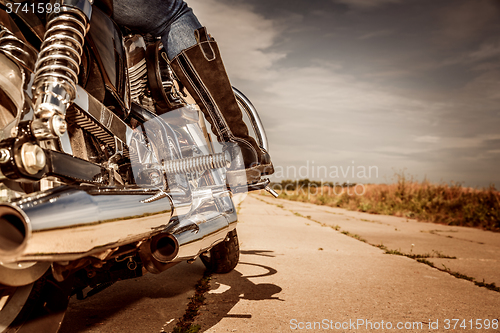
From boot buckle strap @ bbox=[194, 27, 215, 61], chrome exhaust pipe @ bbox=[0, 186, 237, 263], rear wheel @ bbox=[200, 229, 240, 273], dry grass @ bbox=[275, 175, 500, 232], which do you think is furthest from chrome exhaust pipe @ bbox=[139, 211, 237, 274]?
dry grass @ bbox=[275, 175, 500, 232]

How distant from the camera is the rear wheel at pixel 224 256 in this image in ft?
8.14

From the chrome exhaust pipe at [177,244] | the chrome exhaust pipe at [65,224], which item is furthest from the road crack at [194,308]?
the chrome exhaust pipe at [65,224]

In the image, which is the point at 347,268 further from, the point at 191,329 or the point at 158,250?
the point at 158,250

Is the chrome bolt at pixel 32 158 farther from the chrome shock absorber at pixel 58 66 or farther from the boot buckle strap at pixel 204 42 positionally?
the boot buckle strap at pixel 204 42

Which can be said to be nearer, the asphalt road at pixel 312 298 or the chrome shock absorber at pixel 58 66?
the chrome shock absorber at pixel 58 66

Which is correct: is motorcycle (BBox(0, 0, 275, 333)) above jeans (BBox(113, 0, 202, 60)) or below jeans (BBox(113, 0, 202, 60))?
below

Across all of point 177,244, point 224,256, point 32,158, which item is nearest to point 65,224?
point 32,158

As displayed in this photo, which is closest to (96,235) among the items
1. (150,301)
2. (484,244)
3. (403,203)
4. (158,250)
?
(158,250)

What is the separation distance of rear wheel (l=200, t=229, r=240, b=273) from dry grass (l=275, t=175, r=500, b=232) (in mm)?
5975

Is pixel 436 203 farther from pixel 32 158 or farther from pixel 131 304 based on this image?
pixel 32 158

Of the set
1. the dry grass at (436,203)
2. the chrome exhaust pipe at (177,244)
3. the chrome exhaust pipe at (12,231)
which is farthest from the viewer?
the dry grass at (436,203)

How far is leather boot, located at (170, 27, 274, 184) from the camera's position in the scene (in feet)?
5.27

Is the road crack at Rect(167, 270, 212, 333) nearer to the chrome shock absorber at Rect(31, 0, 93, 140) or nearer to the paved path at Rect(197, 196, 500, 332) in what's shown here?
the paved path at Rect(197, 196, 500, 332)

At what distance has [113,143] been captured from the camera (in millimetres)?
1298
